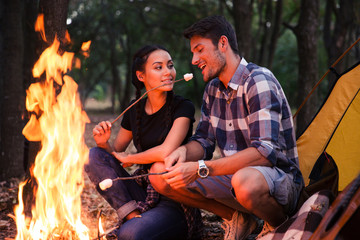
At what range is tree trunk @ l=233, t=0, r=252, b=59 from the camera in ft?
23.9

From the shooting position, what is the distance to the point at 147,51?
3.59m

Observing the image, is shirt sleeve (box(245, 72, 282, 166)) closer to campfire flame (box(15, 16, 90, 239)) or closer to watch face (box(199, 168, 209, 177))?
watch face (box(199, 168, 209, 177))

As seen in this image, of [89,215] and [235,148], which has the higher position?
[235,148]

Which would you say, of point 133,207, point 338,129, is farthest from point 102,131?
point 338,129

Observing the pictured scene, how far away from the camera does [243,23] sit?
24.4 ft

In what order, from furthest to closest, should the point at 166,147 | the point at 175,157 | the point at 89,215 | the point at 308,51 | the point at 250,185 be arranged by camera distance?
the point at 308,51 → the point at 89,215 → the point at 166,147 → the point at 175,157 → the point at 250,185

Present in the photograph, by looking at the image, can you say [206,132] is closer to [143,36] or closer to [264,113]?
[264,113]

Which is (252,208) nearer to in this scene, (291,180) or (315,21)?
(291,180)

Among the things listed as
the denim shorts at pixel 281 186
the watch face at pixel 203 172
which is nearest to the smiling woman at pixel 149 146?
the watch face at pixel 203 172

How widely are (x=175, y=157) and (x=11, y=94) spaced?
326cm

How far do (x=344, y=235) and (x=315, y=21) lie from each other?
4.66m

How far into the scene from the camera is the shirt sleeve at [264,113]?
9.16 feet

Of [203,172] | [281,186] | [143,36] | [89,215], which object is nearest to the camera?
[281,186]

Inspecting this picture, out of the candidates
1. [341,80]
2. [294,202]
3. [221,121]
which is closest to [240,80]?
[221,121]
